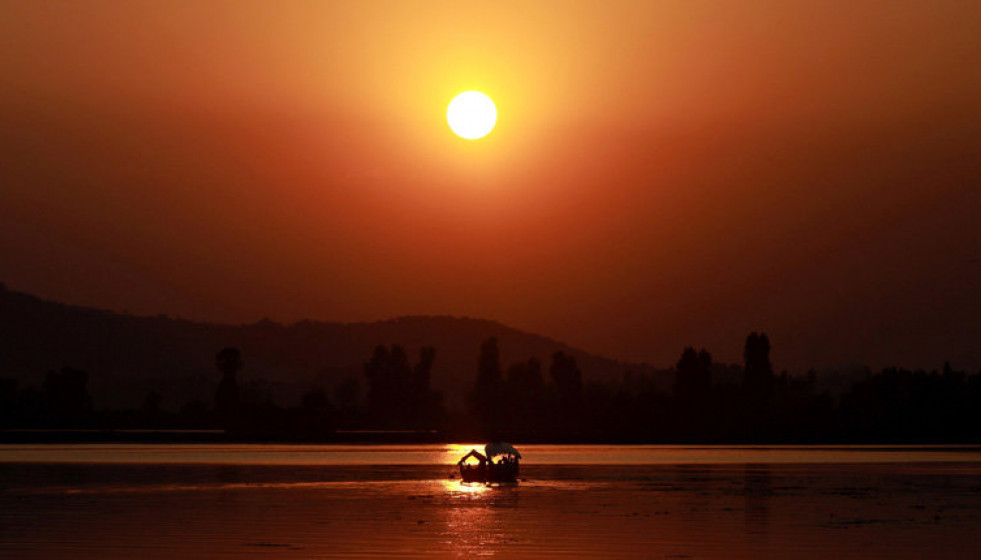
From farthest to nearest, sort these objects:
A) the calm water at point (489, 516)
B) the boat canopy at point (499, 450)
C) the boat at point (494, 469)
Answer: the boat canopy at point (499, 450)
the boat at point (494, 469)
the calm water at point (489, 516)

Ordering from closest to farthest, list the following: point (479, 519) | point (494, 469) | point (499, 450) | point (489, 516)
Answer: point (479, 519) < point (489, 516) < point (494, 469) < point (499, 450)

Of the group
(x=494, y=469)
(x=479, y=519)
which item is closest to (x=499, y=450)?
(x=494, y=469)

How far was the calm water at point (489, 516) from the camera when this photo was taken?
47.3m

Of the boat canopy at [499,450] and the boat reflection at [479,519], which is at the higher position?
the boat canopy at [499,450]

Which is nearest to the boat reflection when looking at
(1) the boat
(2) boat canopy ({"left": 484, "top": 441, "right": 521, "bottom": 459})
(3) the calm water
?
(3) the calm water

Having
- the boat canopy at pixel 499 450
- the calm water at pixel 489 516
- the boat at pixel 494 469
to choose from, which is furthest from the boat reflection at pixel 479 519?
the boat canopy at pixel 499 450

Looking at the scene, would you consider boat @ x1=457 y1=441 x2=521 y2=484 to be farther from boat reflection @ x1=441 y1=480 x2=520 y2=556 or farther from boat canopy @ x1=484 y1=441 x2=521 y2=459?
boat reflection @ x1=441 y1=480 x2=520 y2=556

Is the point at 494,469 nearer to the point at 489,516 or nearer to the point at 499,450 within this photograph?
the point at 499,450

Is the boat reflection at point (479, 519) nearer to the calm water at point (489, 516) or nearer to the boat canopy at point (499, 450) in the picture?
the calm water at point (489, 516)

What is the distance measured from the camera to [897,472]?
113438 millimetres

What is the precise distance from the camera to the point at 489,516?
61.9 m

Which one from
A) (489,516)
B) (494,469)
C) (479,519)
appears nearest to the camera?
(479,519)

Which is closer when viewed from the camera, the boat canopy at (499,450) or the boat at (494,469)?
the boat at (494,469)

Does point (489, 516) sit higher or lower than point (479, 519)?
higher
